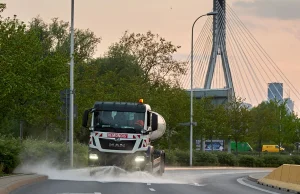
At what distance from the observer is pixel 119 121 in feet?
99.1

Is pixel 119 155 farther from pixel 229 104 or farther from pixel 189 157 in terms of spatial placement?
pixel 229 104

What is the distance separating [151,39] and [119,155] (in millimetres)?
50469

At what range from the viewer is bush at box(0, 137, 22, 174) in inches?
1113

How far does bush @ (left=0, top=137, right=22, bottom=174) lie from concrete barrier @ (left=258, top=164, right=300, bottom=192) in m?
10.1

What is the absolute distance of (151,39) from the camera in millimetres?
79750

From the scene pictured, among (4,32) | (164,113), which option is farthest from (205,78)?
(4,32)

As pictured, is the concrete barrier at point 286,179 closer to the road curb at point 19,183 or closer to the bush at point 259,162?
the road curb at point 19,183

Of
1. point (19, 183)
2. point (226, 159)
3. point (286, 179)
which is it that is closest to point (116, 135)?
point (19, 183)

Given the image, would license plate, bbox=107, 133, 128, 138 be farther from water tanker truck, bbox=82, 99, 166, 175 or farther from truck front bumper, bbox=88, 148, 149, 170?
truck front bumper, bbox=88, 148, 149, 170

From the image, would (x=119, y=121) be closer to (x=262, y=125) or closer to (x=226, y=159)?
(x=226, y=159)

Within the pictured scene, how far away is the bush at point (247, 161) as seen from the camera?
7038cm

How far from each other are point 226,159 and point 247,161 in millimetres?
3745

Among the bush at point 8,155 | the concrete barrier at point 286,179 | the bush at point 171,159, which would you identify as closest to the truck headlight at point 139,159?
the bush at point 8,155

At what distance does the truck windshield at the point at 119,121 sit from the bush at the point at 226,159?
37.3 m
